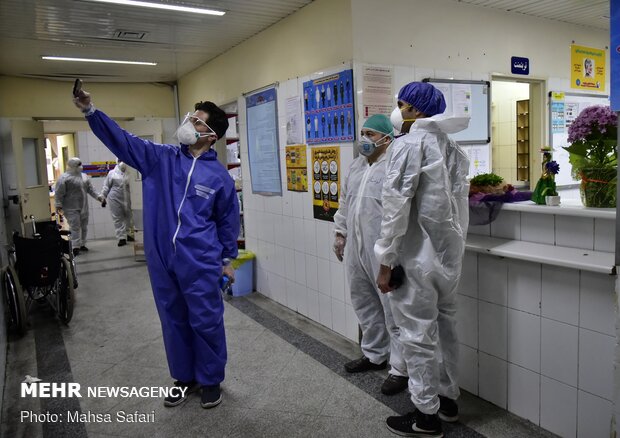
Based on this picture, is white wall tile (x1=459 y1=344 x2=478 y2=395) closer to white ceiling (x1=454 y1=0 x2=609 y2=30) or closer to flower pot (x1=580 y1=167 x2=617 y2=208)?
flower pot (x1=580 y1=167 x2=617 y2=208)

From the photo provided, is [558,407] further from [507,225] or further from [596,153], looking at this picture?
[596,153]

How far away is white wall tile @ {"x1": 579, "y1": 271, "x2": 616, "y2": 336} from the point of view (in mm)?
1857

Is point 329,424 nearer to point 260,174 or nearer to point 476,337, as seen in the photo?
point 476,337

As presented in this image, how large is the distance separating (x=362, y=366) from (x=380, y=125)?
1.42 metres

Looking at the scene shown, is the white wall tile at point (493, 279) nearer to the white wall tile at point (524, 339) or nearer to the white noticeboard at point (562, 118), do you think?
the white wall tile at point (524, 339)

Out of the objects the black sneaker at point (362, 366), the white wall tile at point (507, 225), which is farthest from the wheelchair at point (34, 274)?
the white wall tile at point (507, 225)

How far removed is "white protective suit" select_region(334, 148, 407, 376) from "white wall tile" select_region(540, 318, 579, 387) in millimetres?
722

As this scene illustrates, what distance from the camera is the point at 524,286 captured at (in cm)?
217

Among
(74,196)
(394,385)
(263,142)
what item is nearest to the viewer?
(394,385)

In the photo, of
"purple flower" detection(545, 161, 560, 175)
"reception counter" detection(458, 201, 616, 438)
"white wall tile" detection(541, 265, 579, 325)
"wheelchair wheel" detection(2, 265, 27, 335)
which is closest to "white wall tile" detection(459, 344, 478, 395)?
"reception counter" detection(458, 201, 616, 438)

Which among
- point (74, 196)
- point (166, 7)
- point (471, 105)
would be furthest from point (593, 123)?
point (74, 196)

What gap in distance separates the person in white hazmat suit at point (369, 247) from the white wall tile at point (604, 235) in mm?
1010

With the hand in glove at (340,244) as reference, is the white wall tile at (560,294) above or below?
below

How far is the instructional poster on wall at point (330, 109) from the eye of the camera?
3.04 metres
